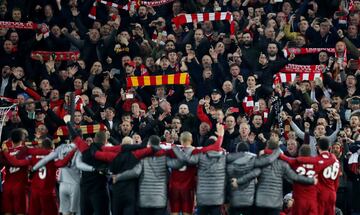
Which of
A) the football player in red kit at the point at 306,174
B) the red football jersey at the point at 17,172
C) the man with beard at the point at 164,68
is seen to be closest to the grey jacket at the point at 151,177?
the football player in red kit at the point at 306,174

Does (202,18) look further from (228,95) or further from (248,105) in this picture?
(248,105)

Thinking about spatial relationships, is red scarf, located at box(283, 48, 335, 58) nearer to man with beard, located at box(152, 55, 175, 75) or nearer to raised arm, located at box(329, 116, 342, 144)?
man with beard, located at box(152, 55, 175, 75)

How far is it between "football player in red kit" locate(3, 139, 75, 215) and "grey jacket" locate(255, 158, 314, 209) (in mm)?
3946

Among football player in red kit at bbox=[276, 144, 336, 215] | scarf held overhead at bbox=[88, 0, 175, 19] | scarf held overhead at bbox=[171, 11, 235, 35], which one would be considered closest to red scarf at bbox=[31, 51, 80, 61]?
scarf held overhead at bbox=[88, 0, 175, 19]

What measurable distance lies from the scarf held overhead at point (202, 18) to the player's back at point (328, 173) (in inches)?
322

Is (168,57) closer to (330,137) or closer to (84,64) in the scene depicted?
(84,64)

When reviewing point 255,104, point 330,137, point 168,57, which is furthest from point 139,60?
point 330,137

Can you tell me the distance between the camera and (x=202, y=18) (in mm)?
38531

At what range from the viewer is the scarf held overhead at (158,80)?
118ft

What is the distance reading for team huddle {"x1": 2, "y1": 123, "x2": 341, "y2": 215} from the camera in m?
30.2

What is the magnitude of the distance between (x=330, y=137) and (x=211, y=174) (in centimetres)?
364

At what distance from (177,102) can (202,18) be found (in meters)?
3.26

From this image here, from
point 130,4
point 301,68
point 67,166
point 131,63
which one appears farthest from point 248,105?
point 130,4

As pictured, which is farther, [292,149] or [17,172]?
[292,149]
